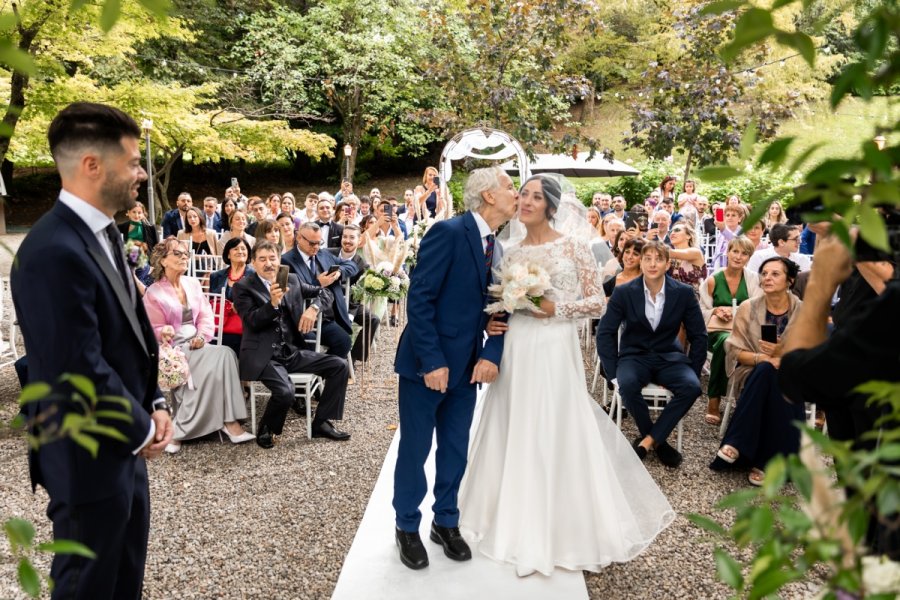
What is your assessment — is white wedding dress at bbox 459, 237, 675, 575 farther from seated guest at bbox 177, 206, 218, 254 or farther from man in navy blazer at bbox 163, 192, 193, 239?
man in navy blazer at bbox 163, 192, 193, 239

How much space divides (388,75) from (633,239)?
1645cm

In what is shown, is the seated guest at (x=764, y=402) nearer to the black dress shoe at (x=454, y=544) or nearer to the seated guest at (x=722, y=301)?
the seated guest at (x=722, y=301)

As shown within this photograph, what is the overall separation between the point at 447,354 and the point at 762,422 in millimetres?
2662

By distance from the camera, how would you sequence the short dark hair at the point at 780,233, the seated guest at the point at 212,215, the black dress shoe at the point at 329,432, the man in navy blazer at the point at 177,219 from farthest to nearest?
the seated guest at the point at 212,215
the man in navy blazer at the point at 177,219
the short dark hair at the point at 780,233
the black dress shoe at the point at 329,432

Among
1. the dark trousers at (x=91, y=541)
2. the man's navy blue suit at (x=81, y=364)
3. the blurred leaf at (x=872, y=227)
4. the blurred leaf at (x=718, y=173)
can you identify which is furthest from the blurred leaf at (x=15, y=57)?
the dark trousers at (x=91, y=541)

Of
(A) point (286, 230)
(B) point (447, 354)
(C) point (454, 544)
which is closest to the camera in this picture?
(B) point (447, 354)

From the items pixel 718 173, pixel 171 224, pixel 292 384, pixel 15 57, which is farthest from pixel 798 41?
pixel 171 224

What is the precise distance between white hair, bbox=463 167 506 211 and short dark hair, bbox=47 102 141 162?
1.61 metres

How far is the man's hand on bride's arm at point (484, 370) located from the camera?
3281mm

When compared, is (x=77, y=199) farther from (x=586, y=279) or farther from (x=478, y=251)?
(x=586, y=279)

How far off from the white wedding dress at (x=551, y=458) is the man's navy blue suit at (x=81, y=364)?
181 cm

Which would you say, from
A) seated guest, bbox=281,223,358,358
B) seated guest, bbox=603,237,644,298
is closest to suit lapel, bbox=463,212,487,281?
seated guest, bbox=281,223,358,358

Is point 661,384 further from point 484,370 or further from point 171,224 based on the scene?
point 171,224

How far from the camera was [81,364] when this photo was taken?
1.93 meters
